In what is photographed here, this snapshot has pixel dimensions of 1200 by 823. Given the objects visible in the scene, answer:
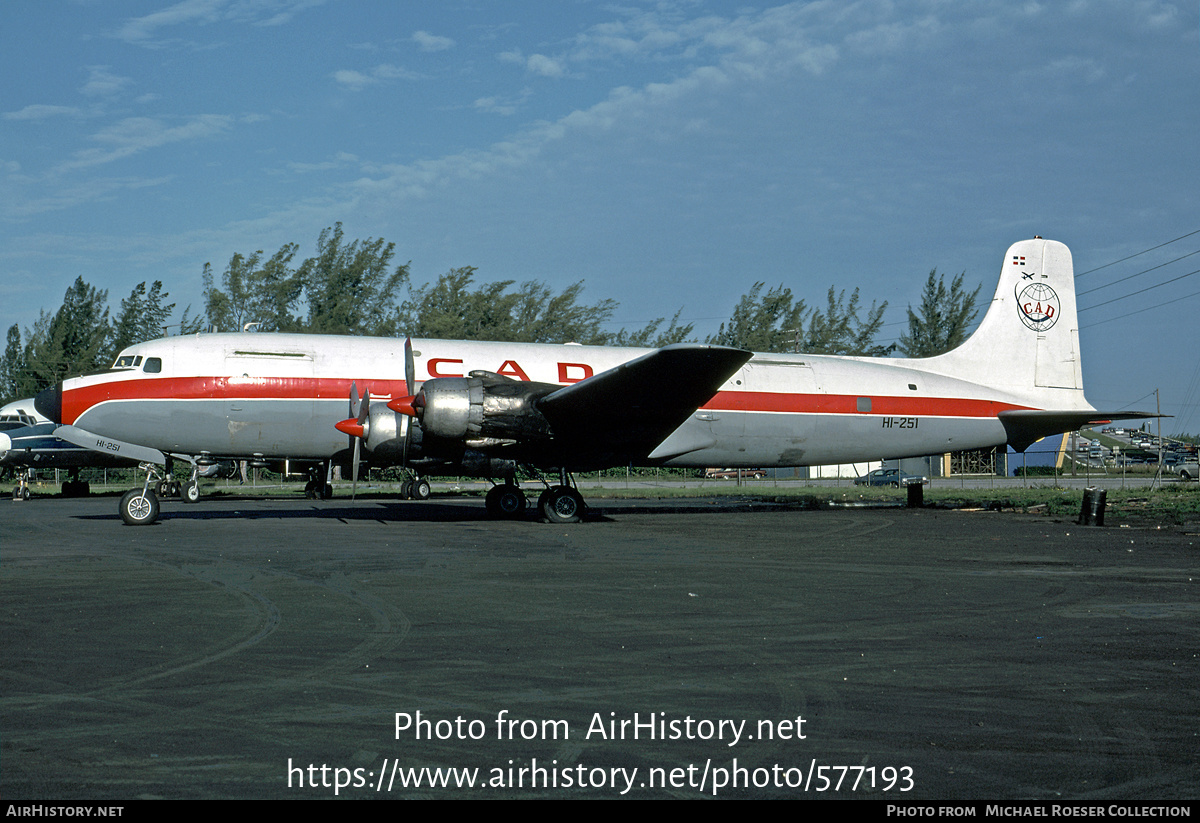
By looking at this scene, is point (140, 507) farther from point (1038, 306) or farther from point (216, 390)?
point (1038, 306)

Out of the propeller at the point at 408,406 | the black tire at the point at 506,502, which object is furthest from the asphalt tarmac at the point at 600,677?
the black tire at the point at 506,502

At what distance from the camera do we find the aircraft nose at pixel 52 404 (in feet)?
65.5

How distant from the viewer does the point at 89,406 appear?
20.0m

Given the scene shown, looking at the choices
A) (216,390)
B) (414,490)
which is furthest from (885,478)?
(216,390)

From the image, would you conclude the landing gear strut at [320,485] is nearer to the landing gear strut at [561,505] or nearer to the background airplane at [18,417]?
the background airplane at [18,417]

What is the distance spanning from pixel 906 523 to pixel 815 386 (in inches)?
176

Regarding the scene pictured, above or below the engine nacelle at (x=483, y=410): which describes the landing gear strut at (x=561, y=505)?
below

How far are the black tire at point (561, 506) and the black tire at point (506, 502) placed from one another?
7.23 ft

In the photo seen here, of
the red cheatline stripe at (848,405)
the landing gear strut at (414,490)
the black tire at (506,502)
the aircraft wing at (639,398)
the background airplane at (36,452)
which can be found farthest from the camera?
the background airplane at (36,452)

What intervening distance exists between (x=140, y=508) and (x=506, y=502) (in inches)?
314

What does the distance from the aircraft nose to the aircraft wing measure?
1041 cm

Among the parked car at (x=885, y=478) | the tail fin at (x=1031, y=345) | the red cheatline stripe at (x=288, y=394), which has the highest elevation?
the tail fin at (x=1031, y=345)

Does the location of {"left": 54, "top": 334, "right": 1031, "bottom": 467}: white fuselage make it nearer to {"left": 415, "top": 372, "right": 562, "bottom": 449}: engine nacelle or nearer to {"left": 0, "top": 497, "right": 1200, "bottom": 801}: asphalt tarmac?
{"left": 415, "top": 372, "right": 562, "bottom": 449}: engine nacelle

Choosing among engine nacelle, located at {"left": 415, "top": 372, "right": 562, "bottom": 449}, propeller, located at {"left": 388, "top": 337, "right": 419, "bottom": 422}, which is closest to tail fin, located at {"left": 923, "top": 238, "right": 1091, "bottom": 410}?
engine nacelle, located at {"left": 415, "top": 372, "right": 562, "bottom": 449}
